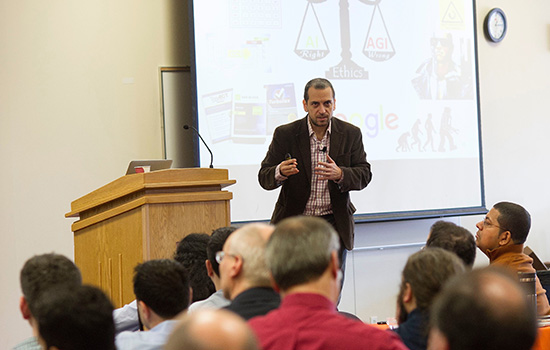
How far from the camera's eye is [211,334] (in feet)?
3.04

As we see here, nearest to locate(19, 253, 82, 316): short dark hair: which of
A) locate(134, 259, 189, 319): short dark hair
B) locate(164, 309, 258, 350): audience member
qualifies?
locate(134, 259, 189, 319): short dark hair

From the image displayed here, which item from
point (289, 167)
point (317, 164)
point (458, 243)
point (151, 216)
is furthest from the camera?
point (317, 164)

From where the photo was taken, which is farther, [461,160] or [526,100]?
[526,100]

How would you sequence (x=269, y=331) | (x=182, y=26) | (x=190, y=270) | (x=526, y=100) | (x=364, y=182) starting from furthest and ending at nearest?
(x=526, y=100)
(x=182, y=26)
(x=364, y=182)
(x=190, y=270)
(x=269, y=331)

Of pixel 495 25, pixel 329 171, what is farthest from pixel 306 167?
pixel 495 25

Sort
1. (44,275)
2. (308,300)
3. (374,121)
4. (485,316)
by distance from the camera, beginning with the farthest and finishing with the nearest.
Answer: (374,121) < (44,275) < (308,300) < (485,316)

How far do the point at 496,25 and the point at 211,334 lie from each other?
680cm

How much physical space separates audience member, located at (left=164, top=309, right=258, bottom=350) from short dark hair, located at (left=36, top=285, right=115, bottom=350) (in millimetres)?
450

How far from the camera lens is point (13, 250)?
17.9 ft

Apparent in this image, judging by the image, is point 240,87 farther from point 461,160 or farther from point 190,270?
point 190,270

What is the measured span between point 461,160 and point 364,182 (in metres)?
Result: 2.85

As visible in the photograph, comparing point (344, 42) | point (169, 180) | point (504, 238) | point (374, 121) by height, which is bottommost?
point (504, 238)

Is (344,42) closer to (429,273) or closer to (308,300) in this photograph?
(429,273)

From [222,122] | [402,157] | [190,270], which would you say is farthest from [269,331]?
[402,157]
